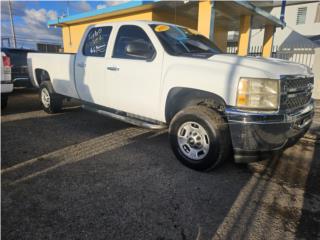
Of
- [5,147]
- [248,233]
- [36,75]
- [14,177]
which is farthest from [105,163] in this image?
Result: [36,75]

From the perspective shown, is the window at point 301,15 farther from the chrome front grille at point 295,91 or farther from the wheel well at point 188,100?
the wheel well at point 188,100

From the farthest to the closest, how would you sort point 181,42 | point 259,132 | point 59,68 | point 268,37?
point 268,37, point 59,68, point 181,42, point 259,132

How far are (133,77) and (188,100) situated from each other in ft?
3.41

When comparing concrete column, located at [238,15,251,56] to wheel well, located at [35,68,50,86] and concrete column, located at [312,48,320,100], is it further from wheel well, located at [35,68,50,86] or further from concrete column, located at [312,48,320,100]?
wheel well, located at [35,68,50,86]

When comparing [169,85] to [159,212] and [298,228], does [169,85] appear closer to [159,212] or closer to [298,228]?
[159,212]

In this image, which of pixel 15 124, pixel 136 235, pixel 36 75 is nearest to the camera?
pixel 136 235

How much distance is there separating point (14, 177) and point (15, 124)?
9.42 feet

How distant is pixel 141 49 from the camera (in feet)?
13.2

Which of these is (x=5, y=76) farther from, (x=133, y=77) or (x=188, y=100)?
(x=188, y=100)

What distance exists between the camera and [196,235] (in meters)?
2.34

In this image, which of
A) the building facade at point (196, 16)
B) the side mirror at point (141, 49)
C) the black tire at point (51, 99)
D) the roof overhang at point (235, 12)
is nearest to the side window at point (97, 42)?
the side mirror at point (141, 49)

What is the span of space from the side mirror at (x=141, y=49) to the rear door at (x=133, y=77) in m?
0.05

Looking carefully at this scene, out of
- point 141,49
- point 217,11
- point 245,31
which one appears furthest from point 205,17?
point 141,49

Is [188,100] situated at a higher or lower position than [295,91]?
lower
